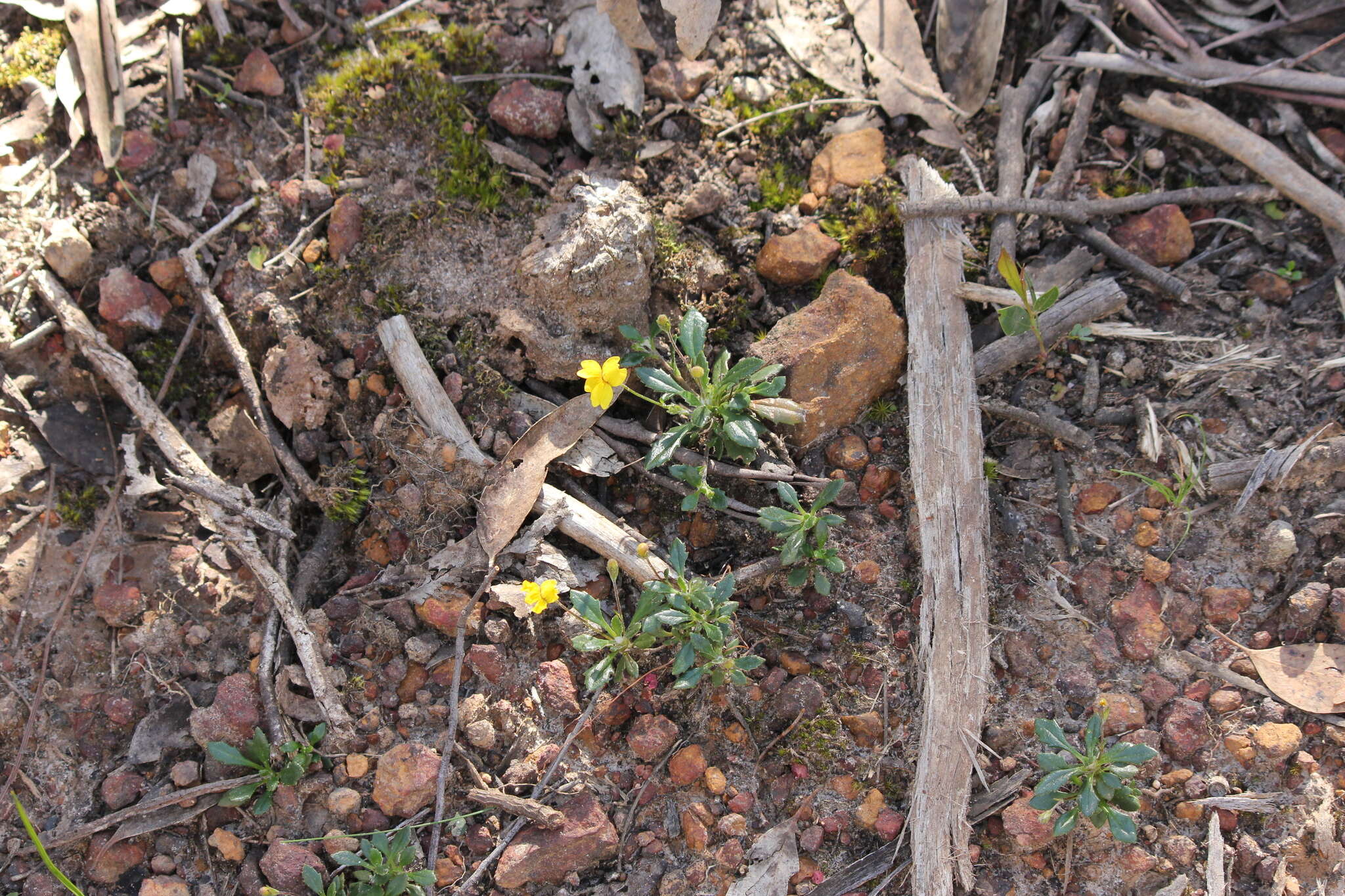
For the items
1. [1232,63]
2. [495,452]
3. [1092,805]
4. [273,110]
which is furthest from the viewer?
[273,110]

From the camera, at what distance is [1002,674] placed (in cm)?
320

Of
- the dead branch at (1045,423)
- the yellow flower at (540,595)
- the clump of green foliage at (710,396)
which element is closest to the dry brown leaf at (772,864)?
the yellow flower at (540,595)

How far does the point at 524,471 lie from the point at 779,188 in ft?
5.68

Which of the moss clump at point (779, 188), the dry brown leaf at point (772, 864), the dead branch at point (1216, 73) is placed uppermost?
the dead branch at point (1216, 73)

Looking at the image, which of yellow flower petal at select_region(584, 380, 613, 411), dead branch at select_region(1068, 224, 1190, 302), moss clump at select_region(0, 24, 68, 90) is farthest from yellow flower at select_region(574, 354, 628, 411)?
moss clump at select_region(0, 24, 68, 90)

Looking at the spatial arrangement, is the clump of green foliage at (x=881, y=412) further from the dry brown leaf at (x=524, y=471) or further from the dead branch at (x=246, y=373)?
the dead branch at (x=246, y=373)

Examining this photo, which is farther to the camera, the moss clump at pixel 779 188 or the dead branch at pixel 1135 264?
the moss clump at pixel 779 188

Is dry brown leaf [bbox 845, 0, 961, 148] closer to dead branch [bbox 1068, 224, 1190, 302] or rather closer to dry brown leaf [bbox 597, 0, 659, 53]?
dead branch [bbox 1068, 224, 1190, 302]

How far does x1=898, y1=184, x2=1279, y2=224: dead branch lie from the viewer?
3.52 m

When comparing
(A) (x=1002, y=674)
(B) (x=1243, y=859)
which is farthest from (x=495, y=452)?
(B) (x=1243, y=859)

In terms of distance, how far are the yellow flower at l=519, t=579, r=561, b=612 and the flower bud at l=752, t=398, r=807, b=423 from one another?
1044 mm

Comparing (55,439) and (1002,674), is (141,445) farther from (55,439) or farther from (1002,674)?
(1002,674)

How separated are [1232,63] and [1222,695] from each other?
271 cm

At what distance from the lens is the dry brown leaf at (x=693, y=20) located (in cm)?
359
